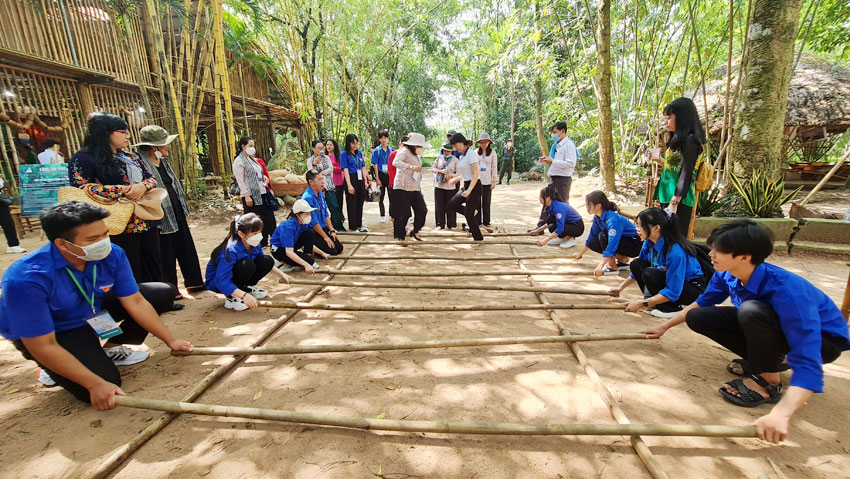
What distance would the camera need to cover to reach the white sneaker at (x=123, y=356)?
220 centimetres

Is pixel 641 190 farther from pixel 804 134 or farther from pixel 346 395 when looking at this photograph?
pixel 346 395

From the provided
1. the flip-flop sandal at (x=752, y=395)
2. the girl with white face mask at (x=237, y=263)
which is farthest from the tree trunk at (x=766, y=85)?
the girl with white face mask at (x=237, y=263)

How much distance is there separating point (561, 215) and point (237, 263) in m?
3.58

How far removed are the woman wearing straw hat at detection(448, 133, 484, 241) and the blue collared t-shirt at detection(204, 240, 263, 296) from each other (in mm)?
2934

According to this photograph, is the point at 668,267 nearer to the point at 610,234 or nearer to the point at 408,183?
the point at 610,234

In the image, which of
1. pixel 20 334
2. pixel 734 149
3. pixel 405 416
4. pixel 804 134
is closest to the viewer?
pixel 20 334

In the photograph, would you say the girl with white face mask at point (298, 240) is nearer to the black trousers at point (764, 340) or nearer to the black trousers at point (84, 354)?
the black trousers at point (84, 354)

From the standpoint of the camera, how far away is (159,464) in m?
1.44

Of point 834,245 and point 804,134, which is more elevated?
point 804,134

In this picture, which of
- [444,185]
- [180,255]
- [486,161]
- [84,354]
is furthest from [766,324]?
[444,185]

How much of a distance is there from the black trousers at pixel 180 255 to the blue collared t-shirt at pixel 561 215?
3886mm

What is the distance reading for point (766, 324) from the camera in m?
1.66

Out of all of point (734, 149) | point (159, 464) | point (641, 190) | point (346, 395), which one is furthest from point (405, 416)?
point (641, 190)

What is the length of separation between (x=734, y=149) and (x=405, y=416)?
5173 mm
